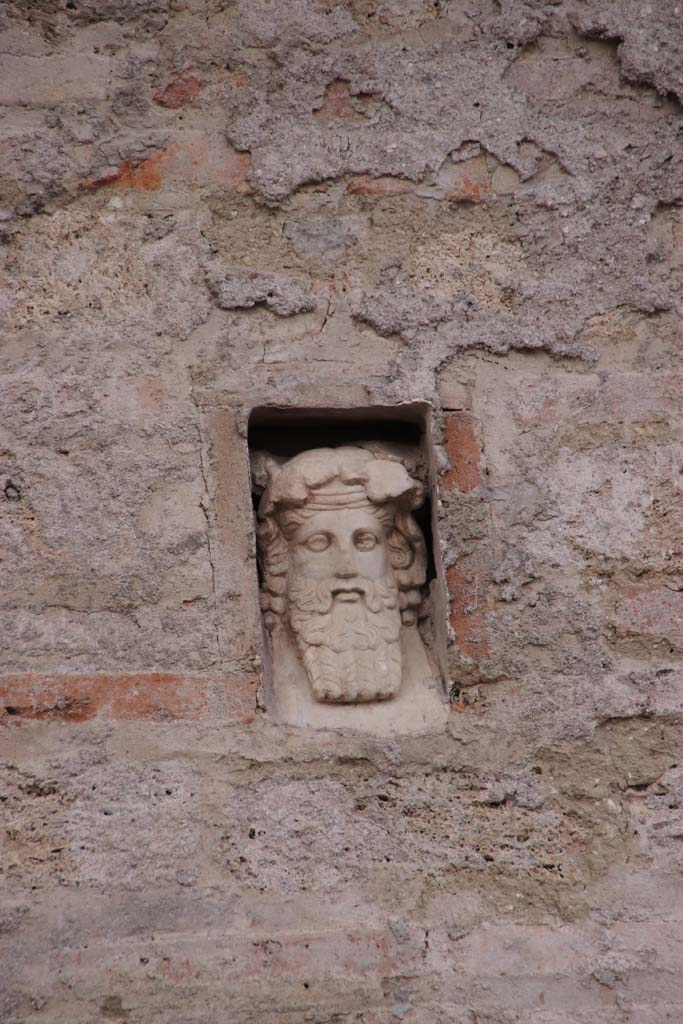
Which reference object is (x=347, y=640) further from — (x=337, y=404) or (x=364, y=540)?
(x=337, y=404)

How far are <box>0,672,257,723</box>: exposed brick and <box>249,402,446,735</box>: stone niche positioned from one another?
87mm

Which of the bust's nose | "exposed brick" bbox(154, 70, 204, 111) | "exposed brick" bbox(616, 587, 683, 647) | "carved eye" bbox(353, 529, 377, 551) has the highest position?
"exposed brick" bbox(154, 70, 204, 111)

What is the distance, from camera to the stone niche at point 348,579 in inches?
94.3

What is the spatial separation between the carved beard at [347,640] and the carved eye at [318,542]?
7 centimetres

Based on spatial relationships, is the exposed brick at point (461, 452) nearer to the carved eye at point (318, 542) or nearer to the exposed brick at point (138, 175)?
the carved eye at point (318, 542)

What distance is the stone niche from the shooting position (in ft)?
7.86

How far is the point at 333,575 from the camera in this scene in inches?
95.2

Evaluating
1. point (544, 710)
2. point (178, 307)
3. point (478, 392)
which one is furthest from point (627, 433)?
point (178, 307)

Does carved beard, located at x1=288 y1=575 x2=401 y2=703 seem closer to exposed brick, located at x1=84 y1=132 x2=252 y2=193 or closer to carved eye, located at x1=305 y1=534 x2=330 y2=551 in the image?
carved eye, located at x1=305 y1=534 x2=330 y2=551

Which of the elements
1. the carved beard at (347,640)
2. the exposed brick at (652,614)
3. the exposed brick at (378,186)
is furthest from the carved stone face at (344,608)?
the exposed brick at (378,186)

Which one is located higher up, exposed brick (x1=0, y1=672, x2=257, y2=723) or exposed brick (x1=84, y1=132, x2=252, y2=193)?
exposed brick (x1=84, y1=132, x2=252, y2=193)

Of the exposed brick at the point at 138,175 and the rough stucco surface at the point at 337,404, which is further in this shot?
the exposed brick at the point at 138,175

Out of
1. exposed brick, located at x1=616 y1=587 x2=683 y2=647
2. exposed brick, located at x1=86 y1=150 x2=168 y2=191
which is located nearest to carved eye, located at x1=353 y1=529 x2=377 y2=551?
exposed brick, located at x1=616 y1=587 x2=683 y2=647

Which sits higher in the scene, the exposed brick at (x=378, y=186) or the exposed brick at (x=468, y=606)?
the exposed brick at (x=378, y=186)
